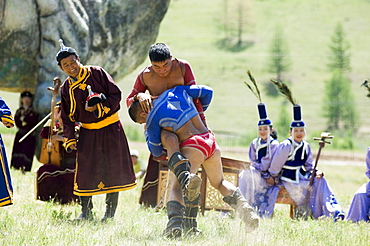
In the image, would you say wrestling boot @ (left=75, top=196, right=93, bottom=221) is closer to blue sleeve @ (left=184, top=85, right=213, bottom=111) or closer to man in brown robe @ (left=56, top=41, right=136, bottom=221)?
man in brown robe @ (left=56, top=41, right=136, bottom=221)

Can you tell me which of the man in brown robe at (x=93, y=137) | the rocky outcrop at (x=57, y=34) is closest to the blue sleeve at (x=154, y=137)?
the man in brown robe at (x=93, y=137)

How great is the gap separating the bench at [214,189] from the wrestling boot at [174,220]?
185 cm

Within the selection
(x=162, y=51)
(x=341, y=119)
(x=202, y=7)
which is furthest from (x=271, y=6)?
(x=162, y=51)

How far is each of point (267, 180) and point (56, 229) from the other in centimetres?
290

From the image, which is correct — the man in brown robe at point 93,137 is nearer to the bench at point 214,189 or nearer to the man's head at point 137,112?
the man's head at point 137,112

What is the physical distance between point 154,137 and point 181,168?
1.38 ft

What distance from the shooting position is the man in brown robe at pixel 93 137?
6.44 meters

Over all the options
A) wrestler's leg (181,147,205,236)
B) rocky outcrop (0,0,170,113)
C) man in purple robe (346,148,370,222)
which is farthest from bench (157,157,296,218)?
rocky outcrop (0,0,170,113)

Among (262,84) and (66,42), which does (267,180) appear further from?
(262,84)

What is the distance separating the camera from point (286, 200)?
7801 millimetres

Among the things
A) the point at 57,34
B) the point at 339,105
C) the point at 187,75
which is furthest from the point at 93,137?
the point at 339,105

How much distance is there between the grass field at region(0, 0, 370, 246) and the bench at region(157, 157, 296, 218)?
6.3 inches

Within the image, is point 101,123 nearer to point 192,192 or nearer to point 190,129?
point 190,129

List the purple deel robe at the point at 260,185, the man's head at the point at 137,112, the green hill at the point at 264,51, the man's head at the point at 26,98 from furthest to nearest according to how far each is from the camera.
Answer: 1. the green hill at the point at 264,51
2. the man's head at the point at 26,98
3. the purple deel robe at the point at 260,185
4. the man's head at the point at 137,112
